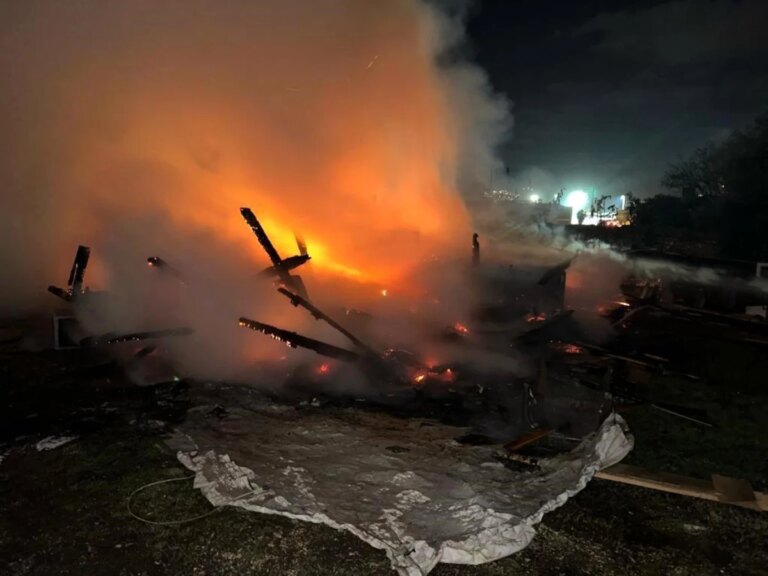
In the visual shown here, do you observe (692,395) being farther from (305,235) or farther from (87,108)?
(87,108)

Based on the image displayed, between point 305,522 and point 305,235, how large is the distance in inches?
391

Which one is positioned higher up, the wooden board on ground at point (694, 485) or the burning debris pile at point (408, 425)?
the burning debris pile at point (408, 425)

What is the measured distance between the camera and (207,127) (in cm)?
1141

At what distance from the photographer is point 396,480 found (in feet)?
13.2

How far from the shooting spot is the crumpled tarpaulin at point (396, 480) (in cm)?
330

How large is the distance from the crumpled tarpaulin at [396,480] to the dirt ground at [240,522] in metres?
0.11

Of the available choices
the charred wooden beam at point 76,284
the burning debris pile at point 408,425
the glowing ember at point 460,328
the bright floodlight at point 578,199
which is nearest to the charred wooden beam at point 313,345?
the burning debris pile at point 408,425

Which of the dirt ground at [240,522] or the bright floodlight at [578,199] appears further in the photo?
the bright floodlight at [578,199]

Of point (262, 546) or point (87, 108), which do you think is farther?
point (87, 108)

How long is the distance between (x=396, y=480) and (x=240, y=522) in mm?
1273

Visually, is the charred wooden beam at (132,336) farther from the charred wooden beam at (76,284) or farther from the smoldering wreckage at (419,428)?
the charred wooden beam at (76,284)

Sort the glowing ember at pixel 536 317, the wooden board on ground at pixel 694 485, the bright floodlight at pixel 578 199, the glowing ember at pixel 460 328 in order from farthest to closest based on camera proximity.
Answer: the bright floodlight at pixel 578 199 → the glowing ember at pixel 536 317 → the glowing ember at pixel 460 328 → the wooden board on ground at pixel 694 485

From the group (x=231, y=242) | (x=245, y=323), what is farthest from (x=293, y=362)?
(x=231, y=242)

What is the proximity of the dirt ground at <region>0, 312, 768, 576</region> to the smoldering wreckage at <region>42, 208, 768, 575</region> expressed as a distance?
0.44 ft
